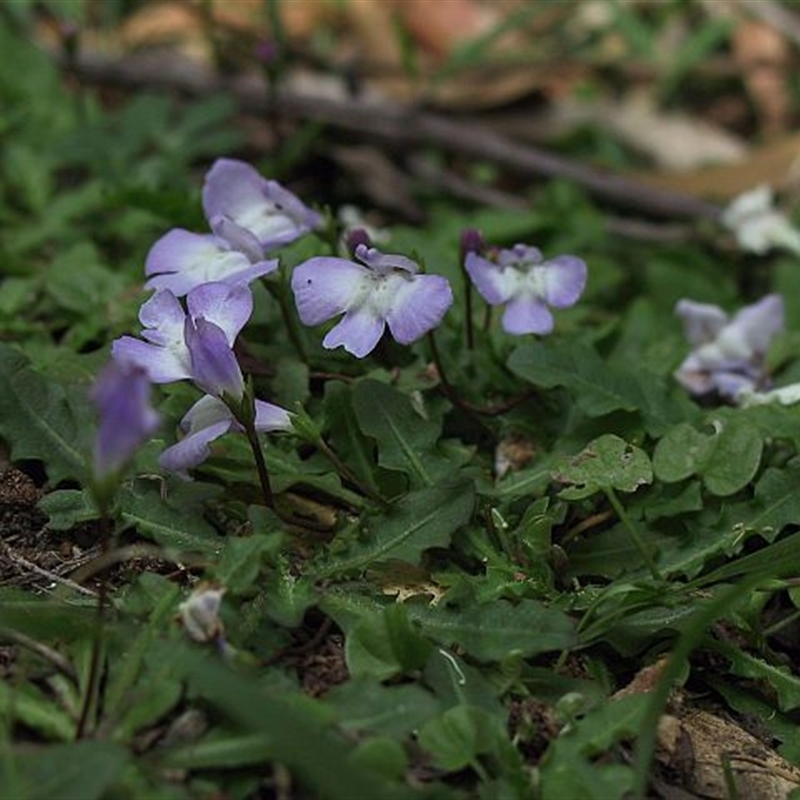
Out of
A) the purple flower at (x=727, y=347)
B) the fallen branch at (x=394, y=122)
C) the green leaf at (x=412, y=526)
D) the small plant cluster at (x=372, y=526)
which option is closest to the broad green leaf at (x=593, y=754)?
the small plant cluster at (x=372, y=526)

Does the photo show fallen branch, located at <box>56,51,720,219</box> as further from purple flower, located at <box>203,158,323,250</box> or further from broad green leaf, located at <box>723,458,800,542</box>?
broad green leaf, located at <box>723,458,800,542</box>

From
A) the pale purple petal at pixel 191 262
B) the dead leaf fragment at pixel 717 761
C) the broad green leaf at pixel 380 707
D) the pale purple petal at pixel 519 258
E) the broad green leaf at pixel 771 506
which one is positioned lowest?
the dead leaf fragment at pixel 717 761

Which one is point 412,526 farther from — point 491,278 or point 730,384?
point 730,384

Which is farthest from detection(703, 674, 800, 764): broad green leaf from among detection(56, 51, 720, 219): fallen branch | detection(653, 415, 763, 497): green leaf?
detection(56, 51, 720, 219): fallen branch

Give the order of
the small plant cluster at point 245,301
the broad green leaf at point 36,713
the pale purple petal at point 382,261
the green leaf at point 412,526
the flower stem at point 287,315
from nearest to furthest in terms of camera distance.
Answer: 1. the broad green leaf at point 36,713
2. the small plant cluster at point 245,301
3. the green leaf at point 412,526
4. the pale purple petal at point 382,261
5. the flower stem at point 287,315

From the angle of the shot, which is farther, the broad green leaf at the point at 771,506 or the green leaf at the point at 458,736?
the broad green leaf at the point at 771,506

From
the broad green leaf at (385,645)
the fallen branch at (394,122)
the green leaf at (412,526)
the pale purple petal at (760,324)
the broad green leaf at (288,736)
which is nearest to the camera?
the broad green leaf at (288,736)

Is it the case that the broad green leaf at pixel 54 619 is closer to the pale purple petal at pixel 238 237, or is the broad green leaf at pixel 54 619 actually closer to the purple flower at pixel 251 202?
the pale purple petal at pixel 238 237
